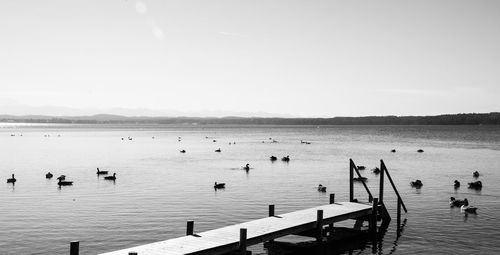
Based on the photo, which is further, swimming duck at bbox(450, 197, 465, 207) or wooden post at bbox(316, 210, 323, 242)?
swimming duck at bbox(450, 197, 465, 207)

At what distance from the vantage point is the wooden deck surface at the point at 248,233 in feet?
67.4

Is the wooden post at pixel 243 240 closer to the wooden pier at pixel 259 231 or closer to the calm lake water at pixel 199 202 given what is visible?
the wooden pier at pixel 259 231

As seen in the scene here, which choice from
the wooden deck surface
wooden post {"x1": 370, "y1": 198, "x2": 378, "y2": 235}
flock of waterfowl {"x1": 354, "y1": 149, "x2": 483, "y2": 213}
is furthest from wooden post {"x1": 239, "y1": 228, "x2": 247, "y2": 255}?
flock of waterfowl {"x1": 354, "y1": 149, "x2": 483, "y2": 213}

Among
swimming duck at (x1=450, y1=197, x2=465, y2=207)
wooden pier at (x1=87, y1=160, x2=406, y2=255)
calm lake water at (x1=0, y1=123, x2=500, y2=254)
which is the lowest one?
calm lake water at (x1=0, y1=123, x2=500, y2=254)

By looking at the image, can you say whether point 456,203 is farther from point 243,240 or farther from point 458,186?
point 243,240

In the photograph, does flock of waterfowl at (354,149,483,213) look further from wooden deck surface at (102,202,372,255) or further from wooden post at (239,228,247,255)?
wooden post at (239,228,247,255)

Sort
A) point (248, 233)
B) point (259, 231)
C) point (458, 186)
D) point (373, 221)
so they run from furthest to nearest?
1. point (458, 186)
2. point (373, 221)
3. point (259, 231)
4. point (248, 233)

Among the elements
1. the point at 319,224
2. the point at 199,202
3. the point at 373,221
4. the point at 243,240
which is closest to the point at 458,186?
the point at 373,221

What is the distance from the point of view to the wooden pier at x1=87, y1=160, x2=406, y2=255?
2062cm

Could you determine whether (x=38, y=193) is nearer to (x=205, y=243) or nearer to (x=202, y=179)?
(x=202, y=179)

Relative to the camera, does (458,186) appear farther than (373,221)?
Yes

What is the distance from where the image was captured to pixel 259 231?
24.1 m

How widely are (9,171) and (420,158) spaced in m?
61.1

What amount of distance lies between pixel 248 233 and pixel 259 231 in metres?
0.66
